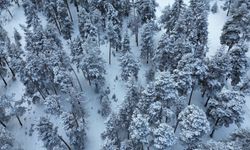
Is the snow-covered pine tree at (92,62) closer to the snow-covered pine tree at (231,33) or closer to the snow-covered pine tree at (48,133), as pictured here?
the snow-covered pine tree at (48,133)

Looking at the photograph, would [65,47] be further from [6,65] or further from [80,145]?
[80,145]

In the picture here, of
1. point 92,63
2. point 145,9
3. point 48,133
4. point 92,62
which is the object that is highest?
point 145,9

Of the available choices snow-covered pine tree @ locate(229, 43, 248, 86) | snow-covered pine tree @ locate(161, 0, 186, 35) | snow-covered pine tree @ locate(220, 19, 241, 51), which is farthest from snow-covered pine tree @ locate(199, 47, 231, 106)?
snow-covered pine tree @ locate(161, 0, 186, 35)

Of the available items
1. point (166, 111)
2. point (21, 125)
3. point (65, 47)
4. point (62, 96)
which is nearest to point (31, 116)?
point (21, 125)

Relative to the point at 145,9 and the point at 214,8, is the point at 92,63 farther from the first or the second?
the point at 214,8

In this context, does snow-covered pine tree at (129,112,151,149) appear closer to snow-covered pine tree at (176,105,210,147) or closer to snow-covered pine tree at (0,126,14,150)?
snow-covered pine tree at (176,105,210,147)

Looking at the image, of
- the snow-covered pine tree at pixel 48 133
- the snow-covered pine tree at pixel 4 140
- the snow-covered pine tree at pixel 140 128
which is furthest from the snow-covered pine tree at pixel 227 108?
the snow-covered pine tree at pixel 4 140

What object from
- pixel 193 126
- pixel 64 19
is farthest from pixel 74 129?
pixel 64 19
